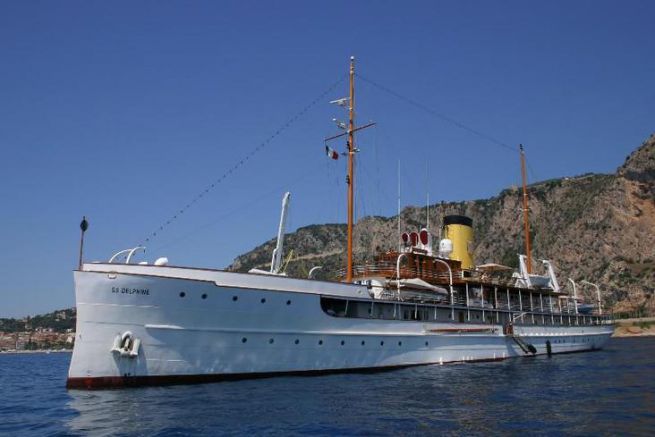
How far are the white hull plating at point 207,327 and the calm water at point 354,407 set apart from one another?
0.95 meters

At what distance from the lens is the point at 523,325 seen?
3716 cm

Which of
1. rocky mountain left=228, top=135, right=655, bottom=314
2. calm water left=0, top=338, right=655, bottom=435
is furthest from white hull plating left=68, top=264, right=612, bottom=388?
rocky mountain left=228, top=135, right=655, bottom=314

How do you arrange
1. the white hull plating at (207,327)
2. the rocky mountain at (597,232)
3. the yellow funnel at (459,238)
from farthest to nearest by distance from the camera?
the rocky mountain at (597,232), the yellow funnel at (459,238), the white hull plating at (207,327)

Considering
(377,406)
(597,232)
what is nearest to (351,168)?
(377,406)

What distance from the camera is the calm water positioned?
13.3m

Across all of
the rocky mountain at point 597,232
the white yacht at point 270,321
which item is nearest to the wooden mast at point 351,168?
the white yacht at point 270,321

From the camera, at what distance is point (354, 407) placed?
16.0 metres

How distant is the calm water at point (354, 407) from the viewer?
13.3 m

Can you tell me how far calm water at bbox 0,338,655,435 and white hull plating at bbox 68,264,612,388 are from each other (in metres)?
0.95

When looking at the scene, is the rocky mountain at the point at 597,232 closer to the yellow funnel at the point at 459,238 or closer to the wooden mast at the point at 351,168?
the yellow funnel at the point at 459,238

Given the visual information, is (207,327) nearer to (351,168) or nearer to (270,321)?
(270,321)

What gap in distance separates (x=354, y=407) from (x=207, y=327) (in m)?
7.63

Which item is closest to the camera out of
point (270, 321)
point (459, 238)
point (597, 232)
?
point (270, 321)

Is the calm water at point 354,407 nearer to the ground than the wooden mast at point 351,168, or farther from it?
nearer to the ground
